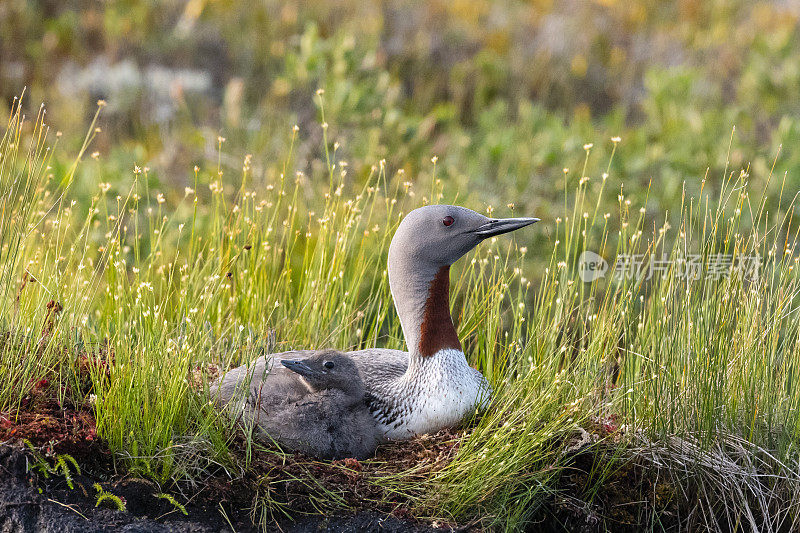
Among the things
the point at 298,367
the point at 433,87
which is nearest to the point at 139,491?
the point at 298,367

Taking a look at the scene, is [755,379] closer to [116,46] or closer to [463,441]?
[463,441]

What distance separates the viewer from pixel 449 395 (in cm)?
321

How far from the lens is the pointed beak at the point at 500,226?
3.12 meters

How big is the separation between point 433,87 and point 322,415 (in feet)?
23.3

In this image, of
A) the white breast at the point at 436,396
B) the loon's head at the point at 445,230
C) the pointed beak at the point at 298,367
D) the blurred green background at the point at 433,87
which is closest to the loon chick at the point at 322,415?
the pointed beak at the point at 298,367

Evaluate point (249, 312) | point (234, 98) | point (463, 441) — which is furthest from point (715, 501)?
point (234, 98)

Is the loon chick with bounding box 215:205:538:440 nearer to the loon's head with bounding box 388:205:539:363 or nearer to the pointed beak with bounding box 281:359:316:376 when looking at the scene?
the loon's head with bounding box 388:205:539:363

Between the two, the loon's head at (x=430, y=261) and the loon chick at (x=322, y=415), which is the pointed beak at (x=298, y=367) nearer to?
the loon chick at (x=322, y=415)

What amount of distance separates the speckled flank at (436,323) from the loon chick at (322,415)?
32 cm

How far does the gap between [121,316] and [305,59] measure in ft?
13.7

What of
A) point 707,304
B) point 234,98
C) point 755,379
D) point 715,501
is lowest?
point 715,501

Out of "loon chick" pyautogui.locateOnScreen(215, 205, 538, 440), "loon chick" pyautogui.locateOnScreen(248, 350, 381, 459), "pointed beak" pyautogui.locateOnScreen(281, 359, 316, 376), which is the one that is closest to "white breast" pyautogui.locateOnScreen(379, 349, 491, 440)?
"loon chick" pyautogui.locateOnScreen(215, 205, 538, 440)

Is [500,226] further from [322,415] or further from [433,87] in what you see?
[433,87]

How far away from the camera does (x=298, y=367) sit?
10.1ft
